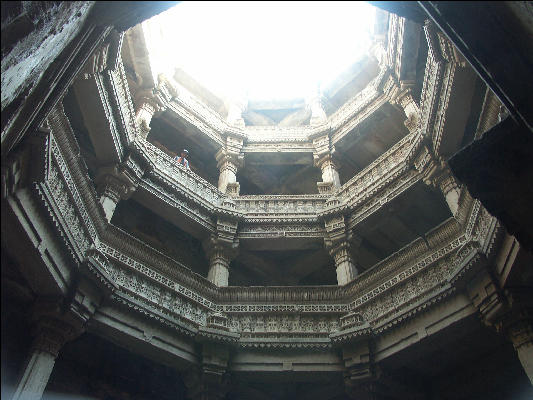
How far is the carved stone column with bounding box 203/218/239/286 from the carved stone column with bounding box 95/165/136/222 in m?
2.61

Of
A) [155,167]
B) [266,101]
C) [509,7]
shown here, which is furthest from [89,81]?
[266,101]

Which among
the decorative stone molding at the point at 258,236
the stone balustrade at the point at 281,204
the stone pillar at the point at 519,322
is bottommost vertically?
the stone pillar at the point at 519,322

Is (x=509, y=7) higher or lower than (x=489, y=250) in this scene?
lower

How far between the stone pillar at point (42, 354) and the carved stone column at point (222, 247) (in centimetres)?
475

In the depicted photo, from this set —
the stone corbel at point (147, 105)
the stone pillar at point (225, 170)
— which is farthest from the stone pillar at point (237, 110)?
the stone corbel at point (147, 105)

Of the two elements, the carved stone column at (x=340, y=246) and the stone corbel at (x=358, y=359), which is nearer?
the stone corbel at (x=358, y=359)

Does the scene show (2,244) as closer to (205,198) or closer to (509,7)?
(509,7)

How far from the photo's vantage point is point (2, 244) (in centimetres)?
519

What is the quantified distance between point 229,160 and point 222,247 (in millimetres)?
4667

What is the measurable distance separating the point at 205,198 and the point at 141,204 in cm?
172

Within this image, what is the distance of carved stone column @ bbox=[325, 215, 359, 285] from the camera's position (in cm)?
1073

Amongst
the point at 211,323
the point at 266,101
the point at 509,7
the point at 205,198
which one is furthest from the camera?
the point at 266,101

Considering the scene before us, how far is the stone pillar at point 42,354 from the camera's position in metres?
5.63

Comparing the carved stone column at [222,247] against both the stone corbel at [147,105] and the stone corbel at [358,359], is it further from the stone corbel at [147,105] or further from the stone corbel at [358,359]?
the stone corbel at [147,105]
